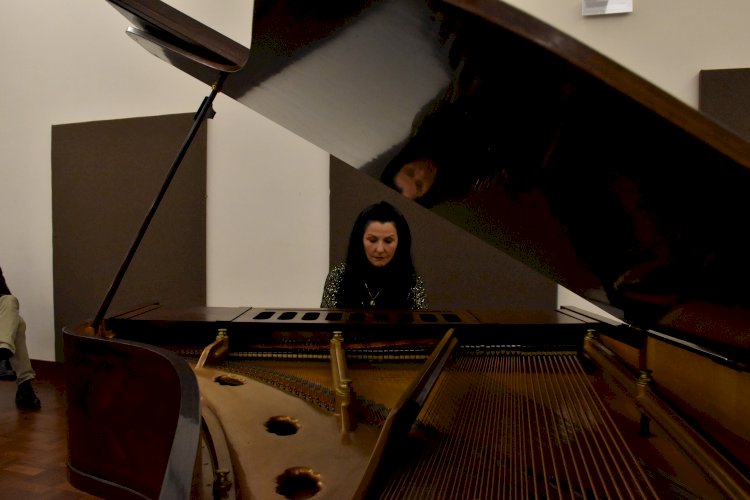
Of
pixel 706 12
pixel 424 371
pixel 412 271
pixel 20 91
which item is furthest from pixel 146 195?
pixel 706 12

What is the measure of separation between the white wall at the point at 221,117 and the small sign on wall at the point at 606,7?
47 millimetres

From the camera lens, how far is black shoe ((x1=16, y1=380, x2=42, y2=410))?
3289 millimetres

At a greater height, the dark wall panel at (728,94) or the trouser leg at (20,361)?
the dark wall panel at (728,94)

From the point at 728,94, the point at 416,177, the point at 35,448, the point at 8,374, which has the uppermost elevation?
the point at 728,94

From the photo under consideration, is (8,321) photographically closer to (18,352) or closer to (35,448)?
(18,352)

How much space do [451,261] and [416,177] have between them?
6.91 ft

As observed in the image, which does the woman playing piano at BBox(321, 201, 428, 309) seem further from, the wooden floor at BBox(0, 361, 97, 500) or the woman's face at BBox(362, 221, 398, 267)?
the wooden floor at BBox(0, 361, 97, 500)

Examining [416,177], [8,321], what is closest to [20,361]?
[8,321]

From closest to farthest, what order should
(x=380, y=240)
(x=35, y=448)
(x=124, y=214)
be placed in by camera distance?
(x=380, y=240) → (x=35, y=448) → (x=124, y=214)

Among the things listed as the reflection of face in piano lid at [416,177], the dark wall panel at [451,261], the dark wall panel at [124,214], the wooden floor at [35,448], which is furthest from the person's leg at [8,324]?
the reflection of face in piano lid at [416,177]

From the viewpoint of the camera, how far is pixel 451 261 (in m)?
3.25

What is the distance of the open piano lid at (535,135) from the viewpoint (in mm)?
523

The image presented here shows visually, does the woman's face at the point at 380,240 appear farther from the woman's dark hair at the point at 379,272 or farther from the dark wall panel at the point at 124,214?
the dark wall panel at the point at 124,214

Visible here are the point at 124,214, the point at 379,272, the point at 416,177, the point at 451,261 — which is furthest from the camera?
the point at 124,214
